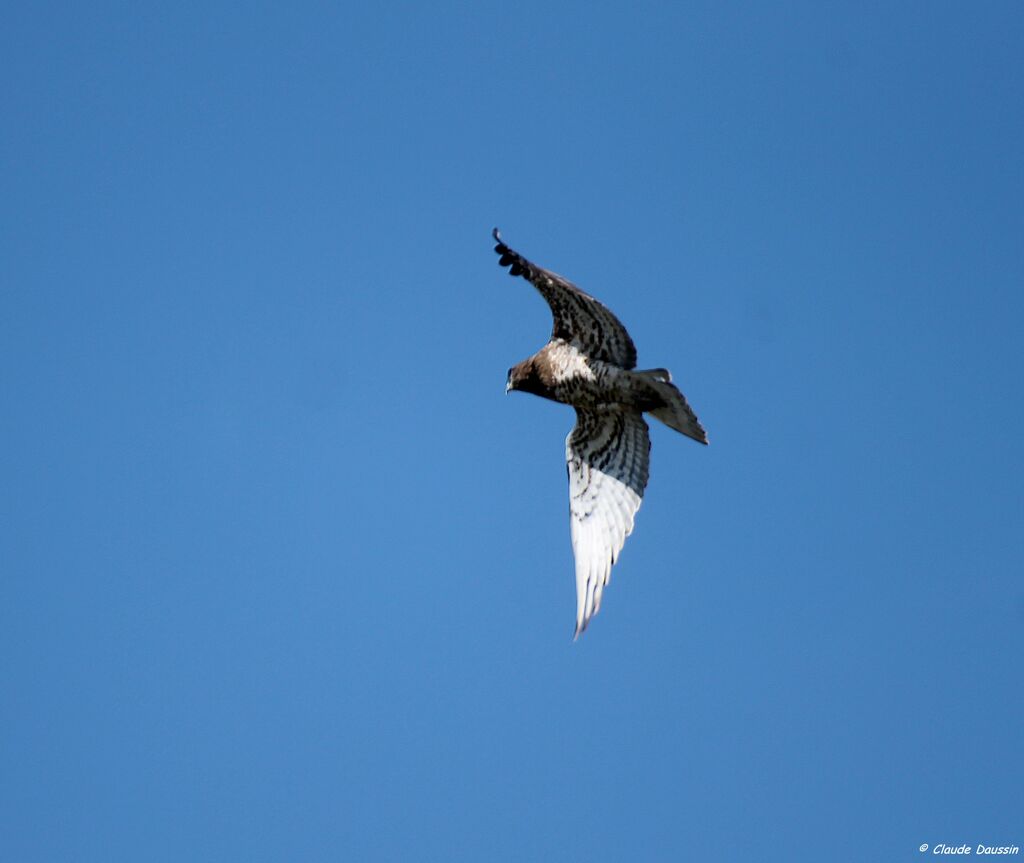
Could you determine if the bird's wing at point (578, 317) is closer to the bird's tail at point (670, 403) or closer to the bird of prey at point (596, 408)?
the bird of prey at point (596, 408)

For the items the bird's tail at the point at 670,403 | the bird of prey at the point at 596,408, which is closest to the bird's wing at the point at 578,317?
the bird of prey at the point at 596,408

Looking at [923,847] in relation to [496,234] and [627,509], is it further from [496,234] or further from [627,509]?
[496,234]

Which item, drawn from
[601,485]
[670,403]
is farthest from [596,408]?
[670,403]

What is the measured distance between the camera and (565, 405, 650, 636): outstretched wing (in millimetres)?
13305

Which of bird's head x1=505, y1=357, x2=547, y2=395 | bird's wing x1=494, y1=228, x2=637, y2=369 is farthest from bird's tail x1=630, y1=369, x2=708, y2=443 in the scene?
bird's head x1=505, y1=357, x2=547, y2=395

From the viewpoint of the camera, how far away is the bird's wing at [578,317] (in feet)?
41.0

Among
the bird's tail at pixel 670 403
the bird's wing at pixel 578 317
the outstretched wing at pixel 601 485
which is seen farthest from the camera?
the outstretched wing at pixel 601 485

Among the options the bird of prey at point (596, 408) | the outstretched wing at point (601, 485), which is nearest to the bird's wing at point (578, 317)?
the bird of prey at point (596, 408)

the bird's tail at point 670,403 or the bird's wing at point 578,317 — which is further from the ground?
the bird's wing at point 578,317

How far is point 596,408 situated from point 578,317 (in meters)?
0.98

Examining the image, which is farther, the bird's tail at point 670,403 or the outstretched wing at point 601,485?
the outstretched wing at point 601,485

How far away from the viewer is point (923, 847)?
15.0m

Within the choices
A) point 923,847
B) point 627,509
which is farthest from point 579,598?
point 923,847

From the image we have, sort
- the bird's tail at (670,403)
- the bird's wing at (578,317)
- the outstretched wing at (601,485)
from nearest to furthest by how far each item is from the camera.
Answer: the bird's wing at (578,317) < the bird's tail at (670,403) < the outstretched wing at (601,485)
